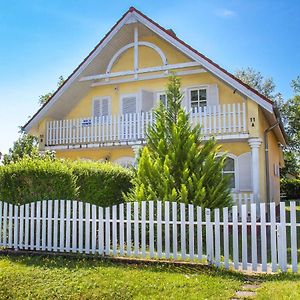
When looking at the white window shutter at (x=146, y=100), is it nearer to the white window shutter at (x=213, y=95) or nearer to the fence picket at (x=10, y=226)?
the white window shutter at (x=213, y=95)

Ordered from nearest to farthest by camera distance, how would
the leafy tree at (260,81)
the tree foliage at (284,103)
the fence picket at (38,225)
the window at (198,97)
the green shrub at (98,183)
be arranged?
1. the fence picket at (38,225)
2. the green shrub at (98,183)
3. the window at (198,97)
4. the tree foliage at (284,103)
5. the leafy tree at (260,81)

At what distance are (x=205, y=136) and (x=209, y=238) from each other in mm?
8112

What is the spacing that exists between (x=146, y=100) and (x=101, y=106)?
8.95 ft

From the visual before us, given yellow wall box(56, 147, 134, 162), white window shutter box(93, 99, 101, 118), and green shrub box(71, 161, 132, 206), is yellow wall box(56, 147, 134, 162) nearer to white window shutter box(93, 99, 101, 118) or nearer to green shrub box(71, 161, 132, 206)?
white window shutter box(93, 99, 101, 118)

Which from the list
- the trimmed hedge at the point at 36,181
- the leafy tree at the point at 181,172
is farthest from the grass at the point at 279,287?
the trimmed hedge at the point at 36,181

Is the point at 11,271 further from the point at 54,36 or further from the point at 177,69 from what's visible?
the point at 177,69

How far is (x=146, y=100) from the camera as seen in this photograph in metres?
17.8

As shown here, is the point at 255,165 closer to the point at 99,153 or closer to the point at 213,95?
the point at 213,95

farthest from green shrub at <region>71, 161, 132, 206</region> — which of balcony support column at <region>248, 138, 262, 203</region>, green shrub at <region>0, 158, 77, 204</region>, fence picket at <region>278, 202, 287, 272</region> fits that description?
balcony support column at <region>248, 138, 262, 203</region>

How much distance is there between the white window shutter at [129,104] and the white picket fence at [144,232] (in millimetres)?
10075

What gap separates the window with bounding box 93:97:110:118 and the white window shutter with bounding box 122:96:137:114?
1.00 m

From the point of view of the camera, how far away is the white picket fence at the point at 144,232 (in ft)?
22.5

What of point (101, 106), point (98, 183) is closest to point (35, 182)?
point (98, 183)

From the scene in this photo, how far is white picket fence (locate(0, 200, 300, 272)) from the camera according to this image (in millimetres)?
6844
